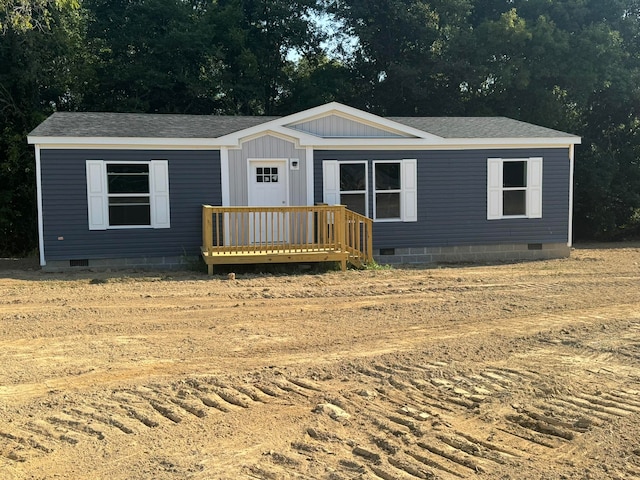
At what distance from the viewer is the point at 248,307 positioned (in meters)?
8.03

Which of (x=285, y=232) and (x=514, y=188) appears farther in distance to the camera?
(x=514, y=188)

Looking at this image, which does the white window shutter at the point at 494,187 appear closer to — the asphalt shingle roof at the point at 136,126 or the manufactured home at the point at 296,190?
the manufactured home at the point at 296,190

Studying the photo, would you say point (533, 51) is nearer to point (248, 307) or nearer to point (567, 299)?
point (567, 299)

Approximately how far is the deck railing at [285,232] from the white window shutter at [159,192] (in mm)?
948

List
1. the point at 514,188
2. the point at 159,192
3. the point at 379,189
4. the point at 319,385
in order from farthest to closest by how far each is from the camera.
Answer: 1. the point at 514,188
2. the point at 379,189
3. the point at 159,192
4. the point at 319,385

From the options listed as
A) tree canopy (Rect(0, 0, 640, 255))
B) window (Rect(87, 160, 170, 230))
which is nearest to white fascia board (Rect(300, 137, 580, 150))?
window (Rect(87, 160, 170, 230))

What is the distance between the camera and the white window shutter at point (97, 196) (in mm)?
11719

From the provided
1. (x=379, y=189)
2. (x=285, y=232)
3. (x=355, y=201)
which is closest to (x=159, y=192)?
(x=285, y=232)

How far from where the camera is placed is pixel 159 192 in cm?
1213

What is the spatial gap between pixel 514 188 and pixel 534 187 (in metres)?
0.44

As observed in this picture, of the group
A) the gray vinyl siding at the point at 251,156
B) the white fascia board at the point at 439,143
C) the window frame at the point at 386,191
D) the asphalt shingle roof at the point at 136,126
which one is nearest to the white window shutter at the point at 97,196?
the asphalt shingle roof at the point at 136,126

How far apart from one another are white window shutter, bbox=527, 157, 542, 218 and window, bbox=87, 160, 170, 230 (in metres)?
8.11

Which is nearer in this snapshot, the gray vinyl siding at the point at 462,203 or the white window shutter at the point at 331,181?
the white window shutter at the point at 331,181

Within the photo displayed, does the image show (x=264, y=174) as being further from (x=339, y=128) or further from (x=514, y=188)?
(x=514, y=188)
